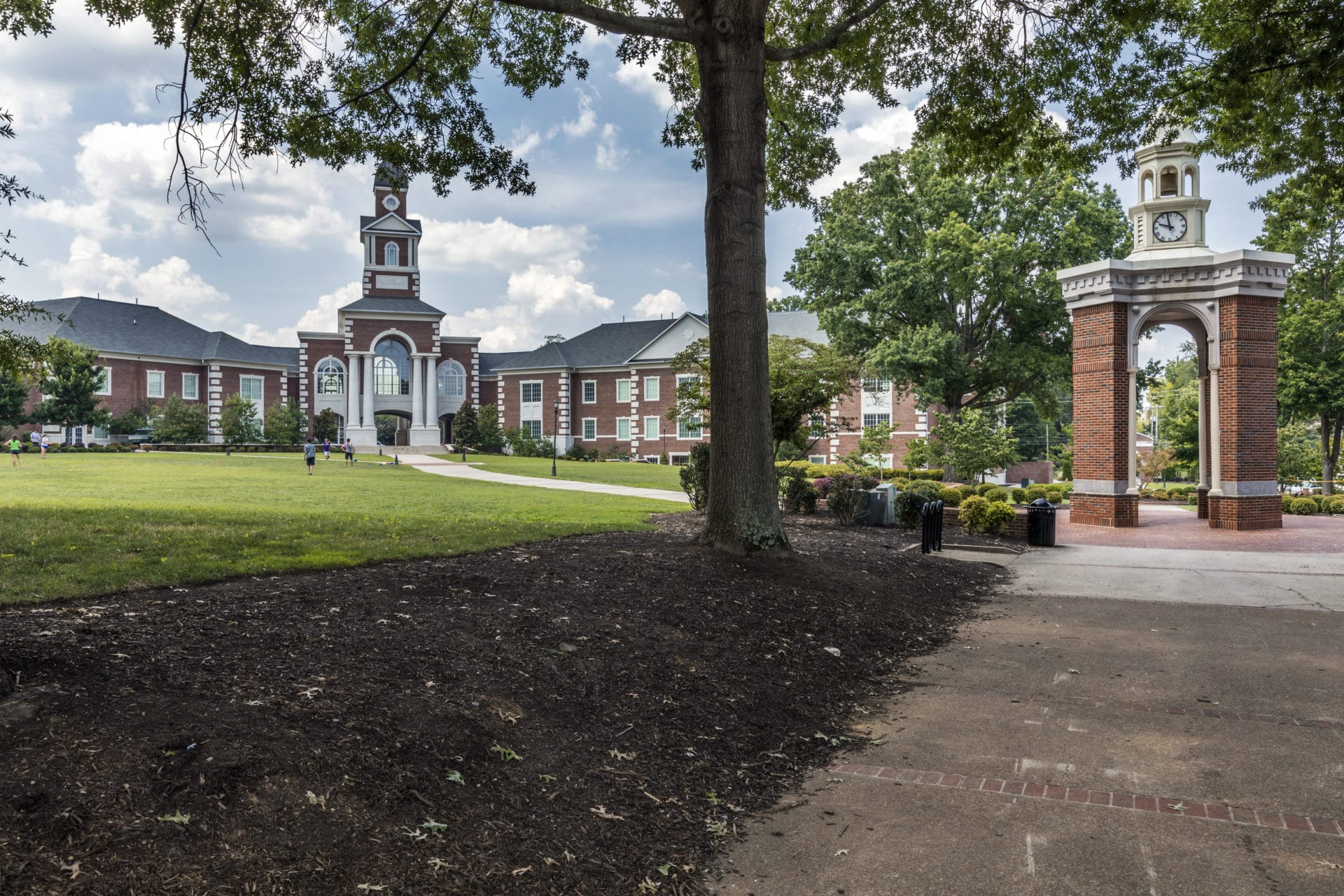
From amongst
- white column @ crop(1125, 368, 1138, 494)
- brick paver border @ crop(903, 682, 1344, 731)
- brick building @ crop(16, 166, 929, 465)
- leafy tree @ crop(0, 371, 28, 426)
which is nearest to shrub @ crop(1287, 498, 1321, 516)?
white column @ crop(1125, 368, 1138, 494)

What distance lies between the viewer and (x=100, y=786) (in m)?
3.28

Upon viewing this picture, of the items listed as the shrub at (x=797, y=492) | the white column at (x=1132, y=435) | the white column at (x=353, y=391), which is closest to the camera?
the shrub at (x=797, y=492)

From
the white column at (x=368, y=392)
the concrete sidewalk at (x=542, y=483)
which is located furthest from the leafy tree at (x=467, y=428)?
the concrete sidewalk at (x=542, y=483)

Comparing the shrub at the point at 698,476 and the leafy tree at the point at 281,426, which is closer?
the shrub at the point at 698,476

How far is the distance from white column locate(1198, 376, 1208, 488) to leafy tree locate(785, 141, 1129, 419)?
11.2m

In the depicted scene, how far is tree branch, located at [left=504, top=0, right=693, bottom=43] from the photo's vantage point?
30.1 ft

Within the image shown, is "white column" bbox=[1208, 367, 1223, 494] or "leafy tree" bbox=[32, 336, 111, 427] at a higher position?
"leafy tree" bbox=[32, 336, 111, 427]

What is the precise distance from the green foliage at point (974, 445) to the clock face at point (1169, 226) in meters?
9.03

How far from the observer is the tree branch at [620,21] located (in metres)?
9.19

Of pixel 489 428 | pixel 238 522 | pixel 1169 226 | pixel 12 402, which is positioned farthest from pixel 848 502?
pixel 12 402

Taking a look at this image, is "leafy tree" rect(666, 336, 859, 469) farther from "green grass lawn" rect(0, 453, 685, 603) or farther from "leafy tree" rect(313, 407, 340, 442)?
"leafy tree" rect(313, 407, 340, 442)

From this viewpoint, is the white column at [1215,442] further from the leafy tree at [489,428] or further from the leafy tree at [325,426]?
the leafy tree at [325,426]

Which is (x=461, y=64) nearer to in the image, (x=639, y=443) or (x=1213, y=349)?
(x=1213, y=349)

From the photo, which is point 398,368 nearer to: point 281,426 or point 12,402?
point 281,426
